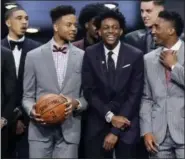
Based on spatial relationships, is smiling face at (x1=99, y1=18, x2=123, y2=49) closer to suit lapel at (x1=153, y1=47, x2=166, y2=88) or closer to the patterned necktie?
the patterned necktie

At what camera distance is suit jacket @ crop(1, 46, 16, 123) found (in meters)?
4.57

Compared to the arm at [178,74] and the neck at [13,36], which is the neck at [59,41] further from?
the arm at [178,74]

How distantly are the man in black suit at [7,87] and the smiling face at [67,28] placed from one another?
489 millimetres

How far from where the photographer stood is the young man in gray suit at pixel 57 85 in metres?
4.46

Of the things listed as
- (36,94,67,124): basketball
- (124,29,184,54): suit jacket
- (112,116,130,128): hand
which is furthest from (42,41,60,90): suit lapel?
(124,29,184,54): suit jacket

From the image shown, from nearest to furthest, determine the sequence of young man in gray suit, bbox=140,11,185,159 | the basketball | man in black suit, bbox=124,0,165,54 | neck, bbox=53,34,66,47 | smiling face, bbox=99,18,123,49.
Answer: the basketball, young man in gray suit, bbox=140,11,185,159, smiling face, bbox=99,18,123,49, neck, bbox=53,34,66,47, man in black suit, bbox=124,0,165,54

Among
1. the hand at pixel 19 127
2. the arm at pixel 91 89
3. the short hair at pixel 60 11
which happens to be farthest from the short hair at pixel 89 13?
the hand at pixel 19 127

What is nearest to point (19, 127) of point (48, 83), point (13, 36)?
point (48, 83)

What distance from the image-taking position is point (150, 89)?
4.49 m

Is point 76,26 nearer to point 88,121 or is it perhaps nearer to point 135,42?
point 135,42

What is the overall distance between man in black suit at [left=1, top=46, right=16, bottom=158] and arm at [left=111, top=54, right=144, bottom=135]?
0.96 meters

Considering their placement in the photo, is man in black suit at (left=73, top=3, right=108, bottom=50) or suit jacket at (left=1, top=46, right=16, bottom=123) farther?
man in black suit at (left=73, top=3, right=108, bottom=50)

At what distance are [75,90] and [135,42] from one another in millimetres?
720

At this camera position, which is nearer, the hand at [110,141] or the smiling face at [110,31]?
the hand at [110,141]
